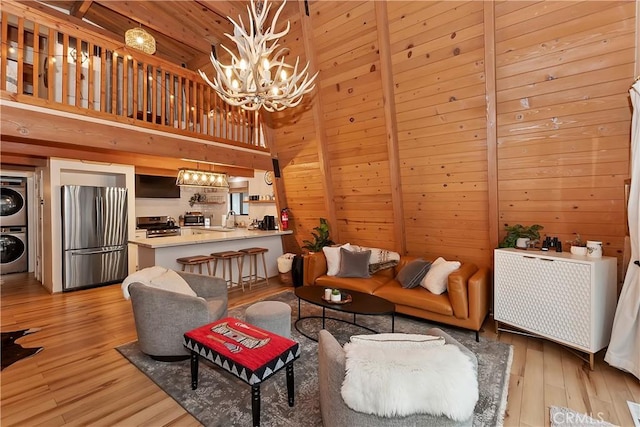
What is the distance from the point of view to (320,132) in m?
4.31

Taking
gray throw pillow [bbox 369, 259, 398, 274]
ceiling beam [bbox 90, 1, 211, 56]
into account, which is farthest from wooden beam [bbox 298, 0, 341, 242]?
ceiling beam [bbox 90, 1, 211, 56]

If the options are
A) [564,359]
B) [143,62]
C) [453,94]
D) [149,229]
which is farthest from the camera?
[149,229]

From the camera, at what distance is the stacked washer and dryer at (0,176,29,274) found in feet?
18.1

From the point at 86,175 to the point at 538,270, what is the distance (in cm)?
721

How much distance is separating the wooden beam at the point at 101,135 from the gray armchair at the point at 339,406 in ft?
11.6

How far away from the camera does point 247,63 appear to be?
92.1 inches

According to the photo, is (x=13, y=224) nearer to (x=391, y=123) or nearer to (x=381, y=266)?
(x=381, y=266)

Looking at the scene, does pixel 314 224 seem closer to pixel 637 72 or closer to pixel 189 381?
pixel 189 381

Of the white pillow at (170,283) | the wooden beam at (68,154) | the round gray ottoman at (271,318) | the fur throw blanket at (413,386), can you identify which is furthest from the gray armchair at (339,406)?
the wooden beam at (68,154)

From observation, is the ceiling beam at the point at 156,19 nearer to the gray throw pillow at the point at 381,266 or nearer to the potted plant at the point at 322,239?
the potted plant at the point at 322,239

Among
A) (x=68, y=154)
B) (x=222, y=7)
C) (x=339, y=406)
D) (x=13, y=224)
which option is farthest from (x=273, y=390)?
(x=13, y=224)

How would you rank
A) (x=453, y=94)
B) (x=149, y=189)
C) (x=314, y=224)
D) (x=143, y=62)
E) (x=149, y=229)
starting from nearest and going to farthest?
(x=453, y=94), (x=143, y=62), (x=314, y=224), (x=149, y=229), (x=149, y=189)

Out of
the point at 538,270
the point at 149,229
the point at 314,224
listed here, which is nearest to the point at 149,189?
the point at 149,229

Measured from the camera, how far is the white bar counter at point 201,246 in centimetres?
A: 405
